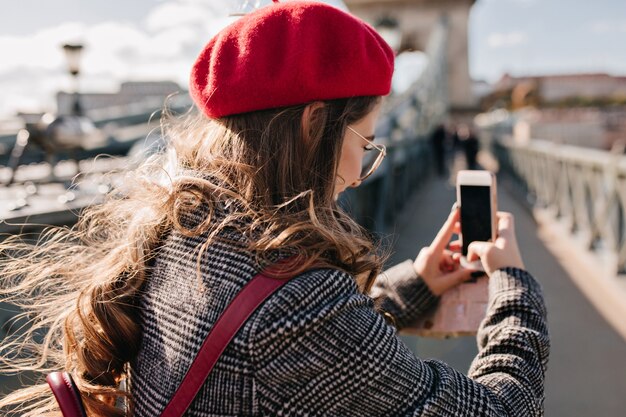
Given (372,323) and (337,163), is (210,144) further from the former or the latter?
(372,323)

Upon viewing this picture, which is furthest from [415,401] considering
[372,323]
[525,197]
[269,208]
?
[525,197]

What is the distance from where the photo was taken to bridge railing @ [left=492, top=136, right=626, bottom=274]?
191 inches

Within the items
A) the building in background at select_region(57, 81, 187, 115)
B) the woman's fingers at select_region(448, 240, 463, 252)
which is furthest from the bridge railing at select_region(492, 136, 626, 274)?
the building in background at select_region(57, 81, 187, 115)

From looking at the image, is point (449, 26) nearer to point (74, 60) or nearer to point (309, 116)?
point (74, 60)

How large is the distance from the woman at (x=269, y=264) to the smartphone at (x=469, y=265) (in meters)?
0.23

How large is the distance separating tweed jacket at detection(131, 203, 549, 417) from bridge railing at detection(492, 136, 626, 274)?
4.21 meters

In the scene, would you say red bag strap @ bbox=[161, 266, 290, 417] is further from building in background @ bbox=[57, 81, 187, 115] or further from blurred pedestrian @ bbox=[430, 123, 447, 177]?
building in background @ bbox=[57, 81, 187, 115]

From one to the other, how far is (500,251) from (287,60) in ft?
2.31

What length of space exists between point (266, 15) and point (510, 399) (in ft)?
2.74

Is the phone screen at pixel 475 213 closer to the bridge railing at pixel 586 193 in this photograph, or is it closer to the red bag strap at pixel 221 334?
the red bag strap at pixel 221 334

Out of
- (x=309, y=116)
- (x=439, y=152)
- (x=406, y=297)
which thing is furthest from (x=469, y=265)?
(x=439, y=152)

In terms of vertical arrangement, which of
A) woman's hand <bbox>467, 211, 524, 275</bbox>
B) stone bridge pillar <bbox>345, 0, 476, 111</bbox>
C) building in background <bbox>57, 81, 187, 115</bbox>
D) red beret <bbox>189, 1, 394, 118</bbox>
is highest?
stone bridge pillar <bbox>345, 0, 476, 111</bbox>

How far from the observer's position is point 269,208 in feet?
3.51

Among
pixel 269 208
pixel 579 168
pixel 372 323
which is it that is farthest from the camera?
pixel 579 168
